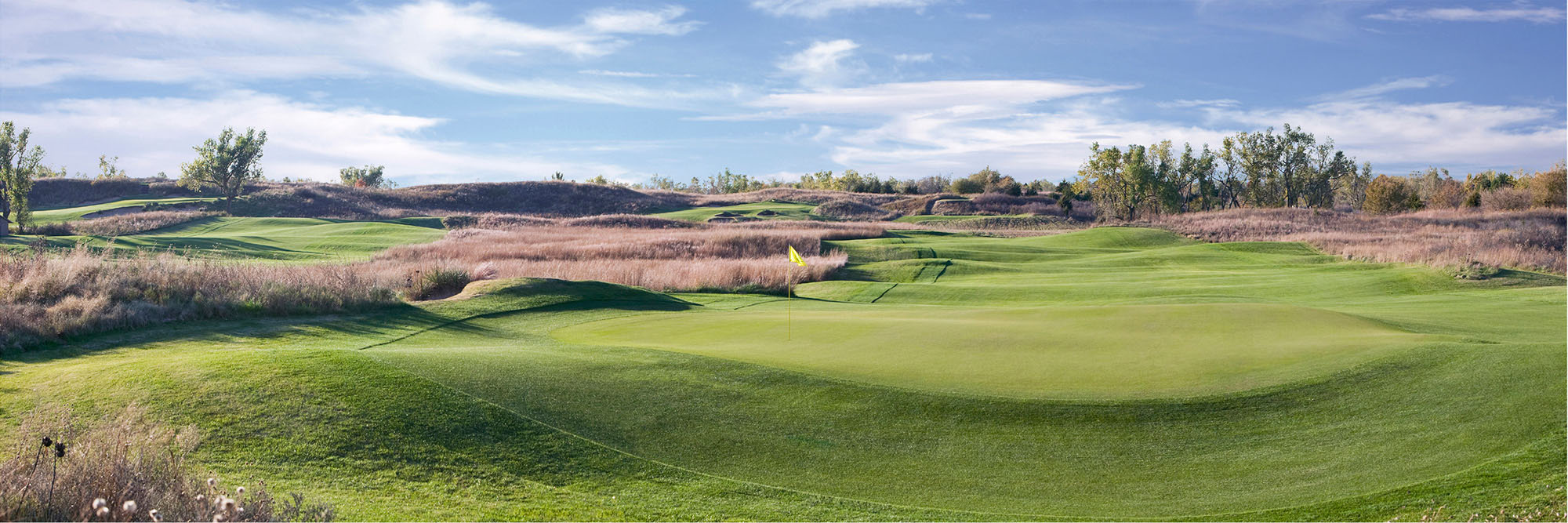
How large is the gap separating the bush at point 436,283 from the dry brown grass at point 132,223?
32.2 metres

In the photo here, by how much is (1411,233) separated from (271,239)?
5168 centimetres

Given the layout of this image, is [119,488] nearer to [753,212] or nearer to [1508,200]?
[753,212]

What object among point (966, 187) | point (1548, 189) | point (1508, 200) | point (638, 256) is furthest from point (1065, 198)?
point (638, 256)

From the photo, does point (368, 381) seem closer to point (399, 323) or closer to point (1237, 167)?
point (399, 323)

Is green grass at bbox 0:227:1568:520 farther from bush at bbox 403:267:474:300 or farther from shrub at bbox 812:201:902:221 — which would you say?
shrub at bbox 812:201:902:221

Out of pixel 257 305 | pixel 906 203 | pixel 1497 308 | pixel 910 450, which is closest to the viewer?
pixel 910 450

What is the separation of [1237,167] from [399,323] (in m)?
67.1

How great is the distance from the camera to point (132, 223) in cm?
5000

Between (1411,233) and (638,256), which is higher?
(1411,233)

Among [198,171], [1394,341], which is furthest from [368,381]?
[198,171]

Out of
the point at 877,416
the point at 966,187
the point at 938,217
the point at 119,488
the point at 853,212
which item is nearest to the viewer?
the point at 119,488

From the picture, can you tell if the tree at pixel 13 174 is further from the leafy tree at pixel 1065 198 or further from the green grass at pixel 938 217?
the leafy tree at pixel 1065 198

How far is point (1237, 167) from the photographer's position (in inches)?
2672

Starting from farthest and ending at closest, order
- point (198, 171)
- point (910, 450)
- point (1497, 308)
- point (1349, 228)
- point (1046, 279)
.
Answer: point (198, 171)
point (1349, 228)
point (1046, 279)
point (1497, 308)
point (910, 450)
